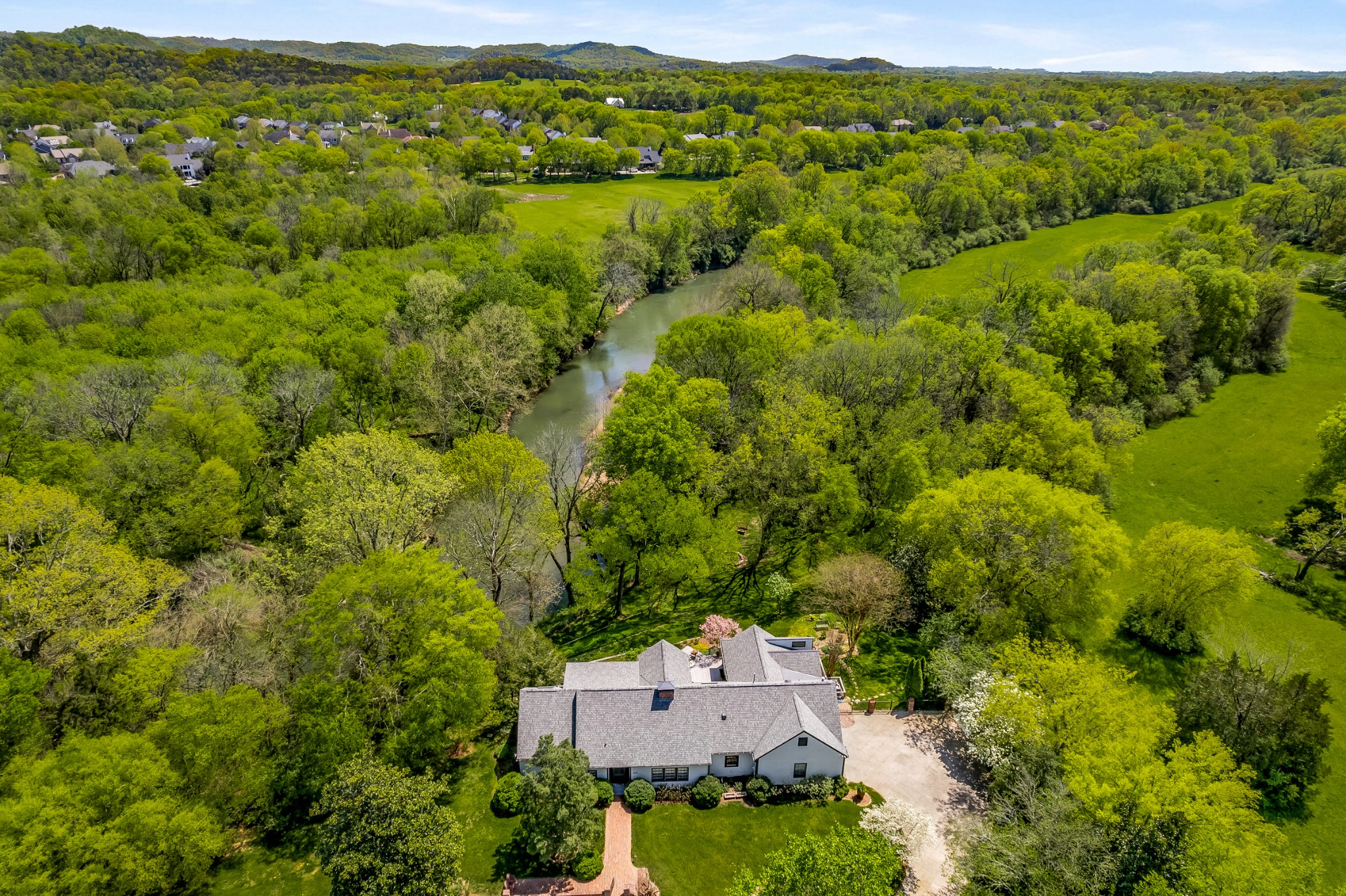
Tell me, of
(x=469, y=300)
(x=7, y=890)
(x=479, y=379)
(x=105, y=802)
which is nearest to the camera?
(x=7, y=890)

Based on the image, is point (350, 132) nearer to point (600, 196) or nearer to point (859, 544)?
point (600, 196)

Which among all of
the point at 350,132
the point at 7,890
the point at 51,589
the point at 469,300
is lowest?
the point at 7,890

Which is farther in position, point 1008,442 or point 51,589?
point 1008,442

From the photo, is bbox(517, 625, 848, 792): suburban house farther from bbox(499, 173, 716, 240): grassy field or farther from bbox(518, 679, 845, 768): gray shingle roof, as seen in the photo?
bbox(499, 173, 716, 240): grassy field

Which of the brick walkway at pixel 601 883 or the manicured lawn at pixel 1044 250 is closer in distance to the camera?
the brick walkway at pixel 601 883

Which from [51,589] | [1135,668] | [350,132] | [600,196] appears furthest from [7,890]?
[350,132]

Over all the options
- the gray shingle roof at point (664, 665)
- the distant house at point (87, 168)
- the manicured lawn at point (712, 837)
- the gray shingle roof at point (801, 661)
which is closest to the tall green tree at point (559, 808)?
the manicured lawn at point (712, 837)

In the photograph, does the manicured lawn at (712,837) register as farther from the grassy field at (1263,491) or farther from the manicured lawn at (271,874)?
the manicured lawn at (271,874)
